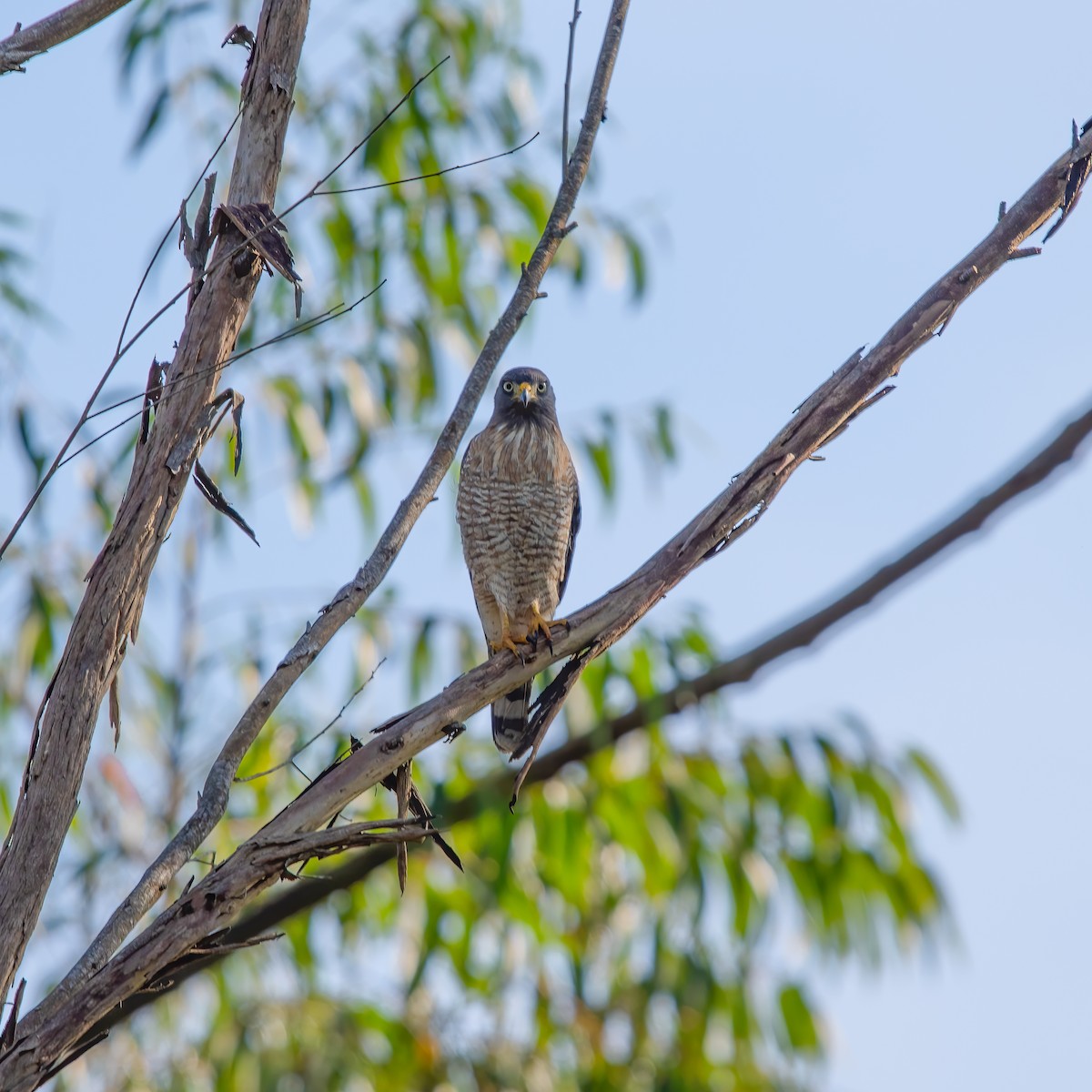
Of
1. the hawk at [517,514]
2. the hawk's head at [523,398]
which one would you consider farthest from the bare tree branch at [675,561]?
the hawk's head at [523,398]

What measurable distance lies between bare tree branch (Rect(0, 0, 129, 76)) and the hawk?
2.56m

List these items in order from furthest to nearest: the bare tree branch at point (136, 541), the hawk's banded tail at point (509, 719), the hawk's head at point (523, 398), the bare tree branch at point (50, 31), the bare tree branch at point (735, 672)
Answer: the hawk's head at point (523, 398), the hawk's banded tail at point (509, 719), the bare tree branch at point (50, 31), the bare tree branch at point (136, 541), the bare tree branch at point (735, 672)

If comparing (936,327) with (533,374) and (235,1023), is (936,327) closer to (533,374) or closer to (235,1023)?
(533,374)

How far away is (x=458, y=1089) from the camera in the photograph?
539 cm

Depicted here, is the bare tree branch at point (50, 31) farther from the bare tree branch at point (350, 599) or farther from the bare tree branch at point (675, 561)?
the bare tree branch at point (675, 561)

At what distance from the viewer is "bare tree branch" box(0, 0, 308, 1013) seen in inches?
76.0

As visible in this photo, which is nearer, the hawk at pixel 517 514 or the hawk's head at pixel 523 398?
the hawk at pixel 517 514

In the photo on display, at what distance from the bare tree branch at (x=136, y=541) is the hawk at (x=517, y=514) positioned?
7.80 feet

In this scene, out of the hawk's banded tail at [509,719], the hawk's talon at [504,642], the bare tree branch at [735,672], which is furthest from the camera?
the hawk's banded tail at [509,719]

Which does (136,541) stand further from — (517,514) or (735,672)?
(517,514)

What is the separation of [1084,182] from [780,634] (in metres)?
0.88

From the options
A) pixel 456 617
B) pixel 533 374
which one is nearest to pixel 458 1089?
pixel 456 617

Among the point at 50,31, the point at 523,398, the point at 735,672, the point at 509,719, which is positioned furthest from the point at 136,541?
the point at 523,398

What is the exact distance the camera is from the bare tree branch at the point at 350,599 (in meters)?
1.94
